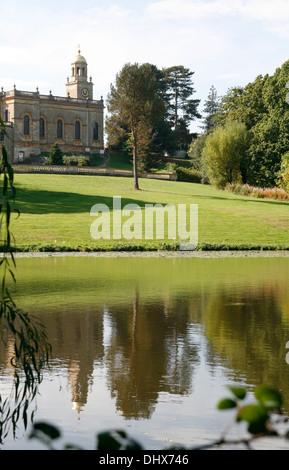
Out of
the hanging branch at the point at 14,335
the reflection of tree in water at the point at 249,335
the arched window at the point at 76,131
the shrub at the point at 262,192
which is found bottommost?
the reflection of tree in water at the point at 249,335

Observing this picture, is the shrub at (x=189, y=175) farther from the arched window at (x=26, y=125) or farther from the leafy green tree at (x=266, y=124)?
the arched window at (x=26, y=125)

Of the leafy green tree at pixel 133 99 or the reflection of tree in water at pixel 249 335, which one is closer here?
the reflection of tree in water at pixel 249 335

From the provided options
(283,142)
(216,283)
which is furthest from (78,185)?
(216,283)

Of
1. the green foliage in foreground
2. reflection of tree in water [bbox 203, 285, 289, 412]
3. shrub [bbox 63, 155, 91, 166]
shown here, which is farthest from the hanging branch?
shrub [bbox 63, 155, 91, 166]

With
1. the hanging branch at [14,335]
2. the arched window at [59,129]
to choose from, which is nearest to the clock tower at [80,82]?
the arched window at [59,129]

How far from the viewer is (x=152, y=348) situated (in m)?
10.6

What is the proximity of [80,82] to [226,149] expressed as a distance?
37.8 m

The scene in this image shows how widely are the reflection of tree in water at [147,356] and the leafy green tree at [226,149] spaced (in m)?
43.5

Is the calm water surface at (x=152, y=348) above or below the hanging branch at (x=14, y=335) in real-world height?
below

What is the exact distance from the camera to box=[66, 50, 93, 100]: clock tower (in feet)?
286

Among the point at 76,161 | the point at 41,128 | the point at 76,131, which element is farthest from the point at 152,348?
the point at 76,131

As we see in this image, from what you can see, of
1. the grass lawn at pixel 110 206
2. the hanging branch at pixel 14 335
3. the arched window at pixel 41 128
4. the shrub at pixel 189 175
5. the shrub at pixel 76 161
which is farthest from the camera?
the arched window at pixel 41 128

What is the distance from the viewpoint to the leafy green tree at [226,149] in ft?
185

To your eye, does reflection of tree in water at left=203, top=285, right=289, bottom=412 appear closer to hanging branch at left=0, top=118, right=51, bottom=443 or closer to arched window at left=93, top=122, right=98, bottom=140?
hanging branch at left=0, top=118, right=51, bottom=443
